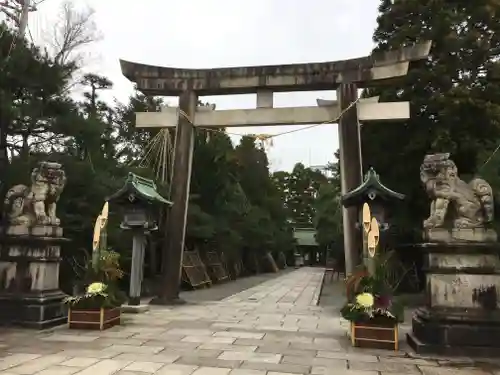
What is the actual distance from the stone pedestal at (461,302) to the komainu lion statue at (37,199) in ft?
22.4

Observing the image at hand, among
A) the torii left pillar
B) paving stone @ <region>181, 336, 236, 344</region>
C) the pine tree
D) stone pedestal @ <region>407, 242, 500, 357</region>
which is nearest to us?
stone pedestal @ <region>407, 242, 500, 357</region>

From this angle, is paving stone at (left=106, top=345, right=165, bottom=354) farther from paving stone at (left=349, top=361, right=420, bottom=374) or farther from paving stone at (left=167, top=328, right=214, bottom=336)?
paving stone at (left=349, top=361, right=420, bottom=374)

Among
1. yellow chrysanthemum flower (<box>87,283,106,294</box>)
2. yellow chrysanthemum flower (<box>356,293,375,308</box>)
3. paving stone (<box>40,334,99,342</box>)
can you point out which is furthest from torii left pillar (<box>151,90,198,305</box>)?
yellow chrysanthemum flower (<box>356,293,375,308</box>)

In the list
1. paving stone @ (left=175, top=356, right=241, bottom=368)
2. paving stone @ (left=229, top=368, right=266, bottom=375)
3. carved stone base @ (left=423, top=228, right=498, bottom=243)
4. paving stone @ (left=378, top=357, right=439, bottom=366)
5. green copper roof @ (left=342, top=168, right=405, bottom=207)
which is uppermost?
green copper roof @ (left=342, top=168, right=405, bottom=207)

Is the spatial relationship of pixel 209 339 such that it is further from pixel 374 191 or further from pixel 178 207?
pixel 178 207

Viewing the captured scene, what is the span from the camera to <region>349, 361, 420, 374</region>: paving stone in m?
5.64

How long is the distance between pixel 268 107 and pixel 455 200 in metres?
6.46

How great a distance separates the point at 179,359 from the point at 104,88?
18775mm

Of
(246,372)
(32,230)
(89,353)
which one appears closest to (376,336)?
(246,372)

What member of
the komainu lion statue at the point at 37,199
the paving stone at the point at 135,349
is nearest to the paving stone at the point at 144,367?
the paving stone at the point at 135,349

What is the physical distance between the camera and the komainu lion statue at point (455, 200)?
22.6ft

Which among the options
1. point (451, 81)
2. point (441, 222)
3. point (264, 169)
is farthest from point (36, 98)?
point (264, 169)

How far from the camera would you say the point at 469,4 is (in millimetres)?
A: 11992

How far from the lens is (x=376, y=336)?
6.98 m
